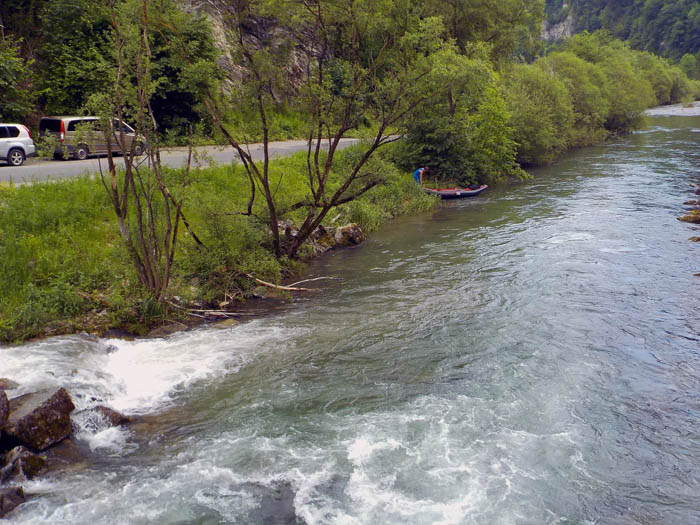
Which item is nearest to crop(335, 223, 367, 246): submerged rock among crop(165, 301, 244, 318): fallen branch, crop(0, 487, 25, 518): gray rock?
crop(165, 301, 244, 318): fallen branch

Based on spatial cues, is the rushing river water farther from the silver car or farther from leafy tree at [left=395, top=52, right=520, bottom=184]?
leafy tree at [left=395, top=52, right=520, bottom=184]

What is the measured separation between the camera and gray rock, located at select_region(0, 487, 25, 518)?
269 inches

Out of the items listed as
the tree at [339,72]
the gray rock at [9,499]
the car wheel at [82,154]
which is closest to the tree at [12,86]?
the car wheel at [82,154]

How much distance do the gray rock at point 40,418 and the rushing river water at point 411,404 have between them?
1.40 feet

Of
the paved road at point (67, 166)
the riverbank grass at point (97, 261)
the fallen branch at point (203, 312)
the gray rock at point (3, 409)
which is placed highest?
the paved road at point (67, 166)

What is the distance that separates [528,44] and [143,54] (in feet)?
144

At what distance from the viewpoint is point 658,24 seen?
502 feet

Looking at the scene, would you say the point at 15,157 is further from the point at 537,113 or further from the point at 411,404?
the point at 537,113

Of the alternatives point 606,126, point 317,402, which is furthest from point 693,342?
point 606,126

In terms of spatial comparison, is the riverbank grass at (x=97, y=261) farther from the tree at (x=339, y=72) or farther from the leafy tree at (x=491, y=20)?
the leafy tree at (x=491, y=20)

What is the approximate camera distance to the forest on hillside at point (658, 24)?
143 meters

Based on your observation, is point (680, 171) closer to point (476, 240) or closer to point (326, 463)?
point (476, 240)

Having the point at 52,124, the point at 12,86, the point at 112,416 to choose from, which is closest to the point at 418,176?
the point at 52,124

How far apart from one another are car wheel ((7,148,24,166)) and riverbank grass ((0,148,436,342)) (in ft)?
21.4
